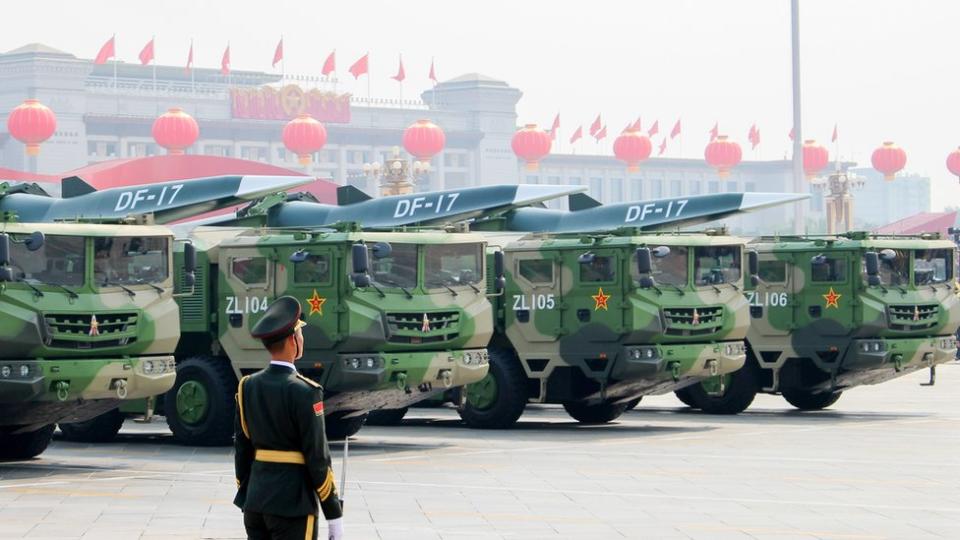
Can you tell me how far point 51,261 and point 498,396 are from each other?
757cm

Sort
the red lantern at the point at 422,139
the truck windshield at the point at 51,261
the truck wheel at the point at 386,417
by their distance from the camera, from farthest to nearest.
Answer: the red lantern at the point at 422,139
the truck wheel at the point at 386,417
the truck windshield at the point at 51,261

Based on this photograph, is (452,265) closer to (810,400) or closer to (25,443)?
(25,443)

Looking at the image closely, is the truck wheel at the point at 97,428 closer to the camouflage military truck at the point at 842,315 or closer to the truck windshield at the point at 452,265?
the truck windshield at the point at 452,265

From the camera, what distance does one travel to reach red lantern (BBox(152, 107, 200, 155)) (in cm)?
8744

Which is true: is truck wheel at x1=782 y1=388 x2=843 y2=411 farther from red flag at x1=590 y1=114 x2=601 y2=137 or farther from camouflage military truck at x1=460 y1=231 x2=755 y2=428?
red flag at x1=590 y1=114 x2=601 y2=137

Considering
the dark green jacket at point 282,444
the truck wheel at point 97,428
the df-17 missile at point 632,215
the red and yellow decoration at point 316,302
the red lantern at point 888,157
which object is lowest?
the truck wheel at point 97,428

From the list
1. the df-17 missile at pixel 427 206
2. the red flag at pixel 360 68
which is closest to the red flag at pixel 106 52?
the red flag at pixel 360 68

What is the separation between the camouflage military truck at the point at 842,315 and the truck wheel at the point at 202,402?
28.9 feet

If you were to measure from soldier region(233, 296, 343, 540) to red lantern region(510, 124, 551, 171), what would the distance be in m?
92.4

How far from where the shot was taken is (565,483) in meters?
17.2

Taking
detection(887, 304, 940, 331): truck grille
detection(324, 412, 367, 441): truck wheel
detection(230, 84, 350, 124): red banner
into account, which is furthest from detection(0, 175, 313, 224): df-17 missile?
detection(230, 84, 350, 124): red banner

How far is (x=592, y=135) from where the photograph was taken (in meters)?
124

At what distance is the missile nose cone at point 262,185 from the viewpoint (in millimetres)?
24734

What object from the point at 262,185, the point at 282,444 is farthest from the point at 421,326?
the point at 282,444
